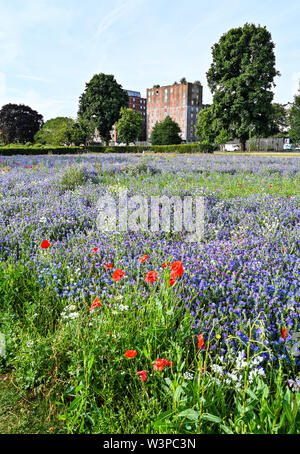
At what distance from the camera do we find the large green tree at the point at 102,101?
50.9 meters

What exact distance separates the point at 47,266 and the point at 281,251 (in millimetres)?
2861

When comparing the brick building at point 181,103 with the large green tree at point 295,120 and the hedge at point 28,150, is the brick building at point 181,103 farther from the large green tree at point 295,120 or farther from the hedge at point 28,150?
the hedge at point 28,150

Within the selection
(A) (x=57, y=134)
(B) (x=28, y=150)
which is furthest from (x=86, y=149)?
(A) (x=57, y=134)

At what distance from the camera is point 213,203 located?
6.72m

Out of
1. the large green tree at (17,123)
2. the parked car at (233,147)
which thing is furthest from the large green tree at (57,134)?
the parked car at (233,147)

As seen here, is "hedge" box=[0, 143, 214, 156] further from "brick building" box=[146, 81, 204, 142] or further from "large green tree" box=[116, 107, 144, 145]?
"brick building" box=[146, 81, 204, 142]

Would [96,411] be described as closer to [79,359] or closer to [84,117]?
[79,359]

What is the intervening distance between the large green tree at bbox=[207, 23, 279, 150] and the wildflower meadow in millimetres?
30601

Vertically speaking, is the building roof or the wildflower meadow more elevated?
the building roof

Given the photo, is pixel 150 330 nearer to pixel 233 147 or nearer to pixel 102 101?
pixel 102 101

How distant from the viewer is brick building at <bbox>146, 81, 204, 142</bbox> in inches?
3814

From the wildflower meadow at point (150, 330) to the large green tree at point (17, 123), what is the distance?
65572 mm

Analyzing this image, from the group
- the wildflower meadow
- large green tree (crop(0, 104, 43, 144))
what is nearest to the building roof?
large green tree (crop(0, 104, 43, 144))

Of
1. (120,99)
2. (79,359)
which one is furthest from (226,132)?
(79,359)
